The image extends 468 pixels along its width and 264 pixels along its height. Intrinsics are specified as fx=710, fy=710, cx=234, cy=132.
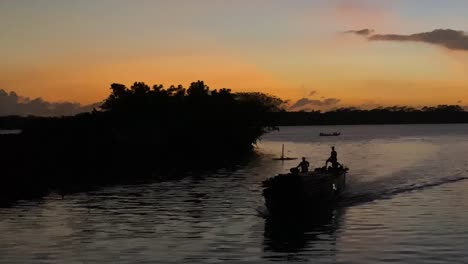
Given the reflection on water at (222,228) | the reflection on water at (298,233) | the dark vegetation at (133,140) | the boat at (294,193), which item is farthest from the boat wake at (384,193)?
the dark vegetation at (133,140)

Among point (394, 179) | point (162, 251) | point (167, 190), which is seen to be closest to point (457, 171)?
point (394, 179)

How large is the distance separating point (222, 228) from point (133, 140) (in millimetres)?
53832

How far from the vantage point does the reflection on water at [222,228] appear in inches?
963

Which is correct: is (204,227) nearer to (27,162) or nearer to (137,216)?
(137,216)

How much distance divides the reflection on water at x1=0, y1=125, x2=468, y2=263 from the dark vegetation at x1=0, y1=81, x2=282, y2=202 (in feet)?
24.8

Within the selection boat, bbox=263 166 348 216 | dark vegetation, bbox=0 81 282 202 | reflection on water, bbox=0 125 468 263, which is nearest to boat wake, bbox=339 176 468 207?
reflection on water, bbox=0 125 468 263

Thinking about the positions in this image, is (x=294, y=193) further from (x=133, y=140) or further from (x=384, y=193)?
(x=133, y=140)

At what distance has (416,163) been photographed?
3287 inches

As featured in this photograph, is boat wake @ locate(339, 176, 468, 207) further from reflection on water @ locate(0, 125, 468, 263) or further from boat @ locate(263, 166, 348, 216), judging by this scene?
boat @ locate(263, 166, 348, 216)

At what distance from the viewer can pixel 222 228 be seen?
30.9 meters

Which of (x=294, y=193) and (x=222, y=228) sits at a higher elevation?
(x=294, y=193)

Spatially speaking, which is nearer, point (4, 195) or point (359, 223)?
point (359, 223)

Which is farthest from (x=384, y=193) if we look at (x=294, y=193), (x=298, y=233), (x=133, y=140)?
(x=133, y=140)

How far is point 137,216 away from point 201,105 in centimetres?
6944
